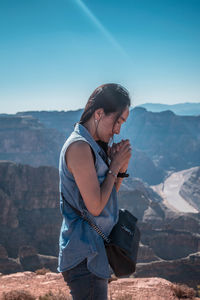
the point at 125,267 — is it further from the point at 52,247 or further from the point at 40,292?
the point at 52,247

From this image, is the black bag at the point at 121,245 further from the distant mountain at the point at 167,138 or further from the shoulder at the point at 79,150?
the distant mountain at the point at 167,138

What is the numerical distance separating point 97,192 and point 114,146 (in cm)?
44

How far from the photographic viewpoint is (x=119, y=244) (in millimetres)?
1804

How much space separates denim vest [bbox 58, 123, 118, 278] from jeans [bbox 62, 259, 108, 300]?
36 mm

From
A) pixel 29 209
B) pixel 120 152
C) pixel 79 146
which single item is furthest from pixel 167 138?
pixel 79 146

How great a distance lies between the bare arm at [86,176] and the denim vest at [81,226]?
0.19ft

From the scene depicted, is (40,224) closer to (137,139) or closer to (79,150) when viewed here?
(79,150)

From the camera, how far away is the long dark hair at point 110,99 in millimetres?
1887

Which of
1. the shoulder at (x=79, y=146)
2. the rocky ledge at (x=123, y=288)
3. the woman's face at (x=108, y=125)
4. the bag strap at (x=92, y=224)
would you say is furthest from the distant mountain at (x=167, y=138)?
the shoulder at (x=79, y=146)

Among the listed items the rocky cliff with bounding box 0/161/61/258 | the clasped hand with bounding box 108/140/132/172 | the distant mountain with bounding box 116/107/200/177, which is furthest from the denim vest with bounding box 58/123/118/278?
the distant mountain with bounding box 116/107/200/177

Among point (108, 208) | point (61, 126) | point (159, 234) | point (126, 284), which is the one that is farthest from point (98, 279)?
point (61, 126)

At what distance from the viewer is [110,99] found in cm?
189

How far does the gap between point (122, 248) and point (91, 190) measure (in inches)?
16.6

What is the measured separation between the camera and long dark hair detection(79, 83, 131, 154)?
6.19ft
